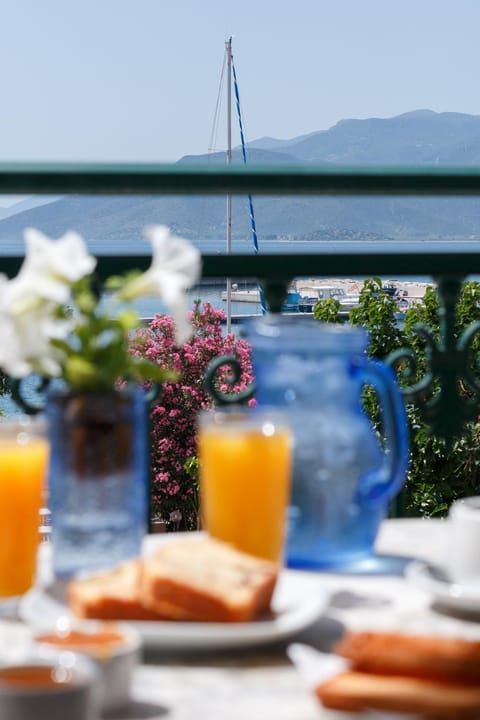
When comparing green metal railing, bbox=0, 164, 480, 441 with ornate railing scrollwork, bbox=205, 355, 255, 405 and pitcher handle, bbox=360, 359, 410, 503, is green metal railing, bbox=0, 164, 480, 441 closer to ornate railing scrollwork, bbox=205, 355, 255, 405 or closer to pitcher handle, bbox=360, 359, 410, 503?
ornate railing scrollwork, bbox=205, 355, 255, 405

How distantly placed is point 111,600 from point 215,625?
8 cm

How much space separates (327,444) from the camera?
1.16m

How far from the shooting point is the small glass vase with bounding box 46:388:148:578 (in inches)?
39.4

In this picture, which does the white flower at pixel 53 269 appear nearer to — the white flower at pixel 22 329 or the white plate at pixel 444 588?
the white flower at pixel 22 329

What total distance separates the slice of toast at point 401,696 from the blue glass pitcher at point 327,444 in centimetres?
37

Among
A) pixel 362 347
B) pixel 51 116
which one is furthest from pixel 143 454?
pixel 51 116

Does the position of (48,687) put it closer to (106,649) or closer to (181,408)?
(106,649)

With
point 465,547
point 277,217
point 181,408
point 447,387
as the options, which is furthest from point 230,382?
point 277,217

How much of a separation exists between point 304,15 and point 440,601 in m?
136

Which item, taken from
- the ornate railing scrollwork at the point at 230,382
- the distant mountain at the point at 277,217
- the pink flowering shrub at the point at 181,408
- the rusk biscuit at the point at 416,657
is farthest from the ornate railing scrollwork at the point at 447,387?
the distant mountain at the point at 277,217

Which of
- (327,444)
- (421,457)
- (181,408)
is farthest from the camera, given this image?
(181,408)

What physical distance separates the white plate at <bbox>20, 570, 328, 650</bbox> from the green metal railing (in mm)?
786

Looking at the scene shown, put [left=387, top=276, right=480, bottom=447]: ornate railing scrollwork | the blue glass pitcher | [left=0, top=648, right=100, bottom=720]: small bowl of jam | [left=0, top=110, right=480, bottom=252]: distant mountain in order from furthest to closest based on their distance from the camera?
[left=0, top=110, right=480, bottom=252]: distant mountain, [left=387, top=276, right=480, bottom=447]: ornate railing scrollwork, the blue glass pitcher, [left=0, top=648, right=100, bottom=720]: small bowl of jam

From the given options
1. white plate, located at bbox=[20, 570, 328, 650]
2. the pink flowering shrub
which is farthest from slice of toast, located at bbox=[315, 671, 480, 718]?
the pink flowering shrub
